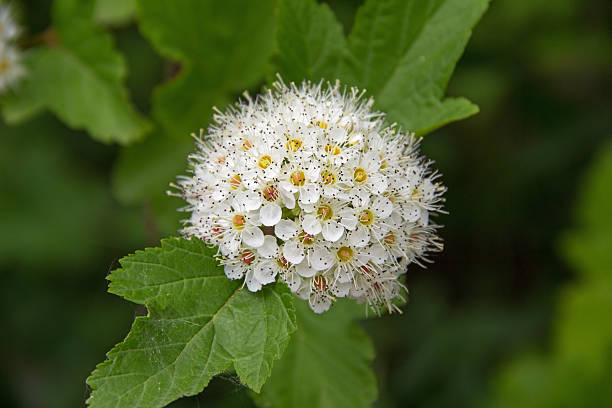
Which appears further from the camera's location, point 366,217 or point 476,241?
point 476,241

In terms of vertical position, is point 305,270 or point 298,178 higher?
point 298,178

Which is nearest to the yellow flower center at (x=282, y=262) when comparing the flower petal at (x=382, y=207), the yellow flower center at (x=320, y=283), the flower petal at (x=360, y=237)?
the yellow flower center at (x=320, y=283)

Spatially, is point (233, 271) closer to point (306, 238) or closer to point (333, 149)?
point (306, 238)

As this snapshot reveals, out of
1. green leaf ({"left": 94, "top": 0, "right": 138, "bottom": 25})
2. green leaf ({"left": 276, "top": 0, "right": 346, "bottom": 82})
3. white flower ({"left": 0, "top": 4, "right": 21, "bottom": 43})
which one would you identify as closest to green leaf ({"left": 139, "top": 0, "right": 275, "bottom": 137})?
green leaf ({"left": 94, "top": 0, "right": 138, "bottom": 25})

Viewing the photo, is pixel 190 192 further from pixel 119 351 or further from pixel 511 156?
pixel 511 156

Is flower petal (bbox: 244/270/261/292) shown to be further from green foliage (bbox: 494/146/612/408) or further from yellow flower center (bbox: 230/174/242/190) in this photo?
green foliage (bbox: 494/146/612/408)

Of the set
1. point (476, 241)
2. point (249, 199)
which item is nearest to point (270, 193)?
point (249, 199)

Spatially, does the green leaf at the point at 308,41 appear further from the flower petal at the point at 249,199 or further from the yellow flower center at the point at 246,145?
the flower petal at the point at 249,199

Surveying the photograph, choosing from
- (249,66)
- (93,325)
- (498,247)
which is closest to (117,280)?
(249,66)
